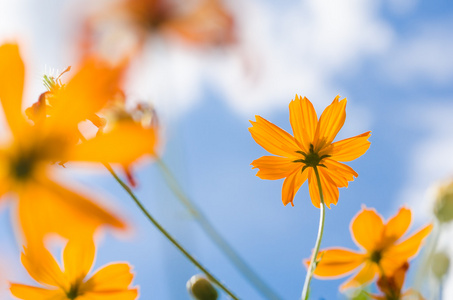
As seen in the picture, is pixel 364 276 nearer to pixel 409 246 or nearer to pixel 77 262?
pixel 409 246

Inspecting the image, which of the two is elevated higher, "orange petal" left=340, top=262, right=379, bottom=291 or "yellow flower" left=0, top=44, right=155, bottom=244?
"orange petal" left=340, top=262, right=379, bottom=291

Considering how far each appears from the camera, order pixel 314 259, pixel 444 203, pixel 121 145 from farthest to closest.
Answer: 1. pixel 444 203
2. pixel 314 259
3. pixel 121 145

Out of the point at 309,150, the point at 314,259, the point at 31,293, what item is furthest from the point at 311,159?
the point at 31,293

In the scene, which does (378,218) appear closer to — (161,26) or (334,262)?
(334,262)

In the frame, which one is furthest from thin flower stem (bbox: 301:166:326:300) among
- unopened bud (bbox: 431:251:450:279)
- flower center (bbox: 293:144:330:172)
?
unopened bud (bbox: 431:251:450:279)

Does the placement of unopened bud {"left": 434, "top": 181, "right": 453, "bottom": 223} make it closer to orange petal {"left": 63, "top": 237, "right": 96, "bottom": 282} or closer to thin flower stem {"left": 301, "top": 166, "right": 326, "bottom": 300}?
thin flower stem {"left": 301, "top": 166, "right": 326, "bottom": 300}
